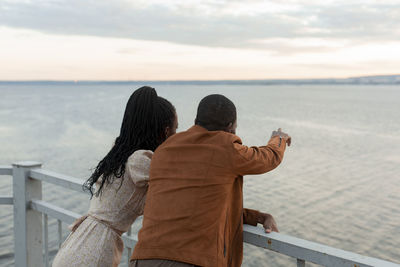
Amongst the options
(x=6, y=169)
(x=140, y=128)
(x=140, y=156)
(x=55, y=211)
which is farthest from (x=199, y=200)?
(x=6, y=169)

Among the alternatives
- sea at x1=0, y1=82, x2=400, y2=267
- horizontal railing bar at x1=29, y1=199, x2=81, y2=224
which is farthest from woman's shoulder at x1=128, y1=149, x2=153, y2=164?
sea at x1=0, y1=82, x2=400, y2=267

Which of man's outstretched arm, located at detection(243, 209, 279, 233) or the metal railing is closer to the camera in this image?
man's outstretched arm, located at detection(243, 209, 279, 233)

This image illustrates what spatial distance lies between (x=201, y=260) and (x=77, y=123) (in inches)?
1688

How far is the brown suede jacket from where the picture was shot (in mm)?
1895

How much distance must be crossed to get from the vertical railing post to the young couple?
1645 millimetres

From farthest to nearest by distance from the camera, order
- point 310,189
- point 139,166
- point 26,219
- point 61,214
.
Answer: point 310,189 → point 26,219 → point 61,214 → point 139,166

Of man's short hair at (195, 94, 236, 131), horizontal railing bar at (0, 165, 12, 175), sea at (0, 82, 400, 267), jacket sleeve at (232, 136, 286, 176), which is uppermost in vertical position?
man's short hair at (195, 94, 236, 131)

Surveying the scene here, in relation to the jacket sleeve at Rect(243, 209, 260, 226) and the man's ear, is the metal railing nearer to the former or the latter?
the jacket sleeve at Rect(243, 209, 260, 226)

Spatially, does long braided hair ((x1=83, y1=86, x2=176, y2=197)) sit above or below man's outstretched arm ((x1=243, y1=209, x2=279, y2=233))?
above

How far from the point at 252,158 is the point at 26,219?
2.65 m

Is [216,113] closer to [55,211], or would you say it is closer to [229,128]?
[229,128]

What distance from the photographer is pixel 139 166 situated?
2.27m

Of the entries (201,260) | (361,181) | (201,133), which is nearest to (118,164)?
(201,133)

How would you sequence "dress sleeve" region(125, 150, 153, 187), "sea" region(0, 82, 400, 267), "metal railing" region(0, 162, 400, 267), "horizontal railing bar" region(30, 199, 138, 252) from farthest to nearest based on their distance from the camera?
"sea" region(0, 82, 400, 267)
"metal railing" region(0, 162, 400, 267)
"horizontal railing bar" region(30, 199, 138, 252)
"dress sleeve" region(125, 150, 153, 187)
